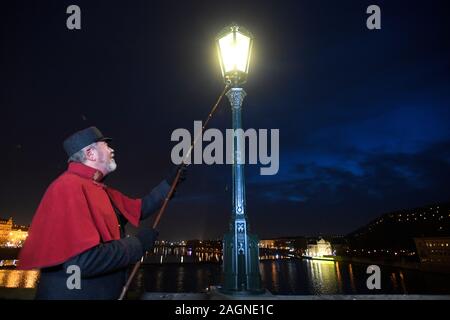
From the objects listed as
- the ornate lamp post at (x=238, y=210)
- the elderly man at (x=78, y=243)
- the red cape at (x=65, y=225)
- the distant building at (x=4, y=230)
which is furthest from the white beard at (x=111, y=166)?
the distant building at (x=4, y=230)

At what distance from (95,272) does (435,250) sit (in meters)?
150

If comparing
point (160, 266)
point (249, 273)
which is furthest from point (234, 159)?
point (160, 266)

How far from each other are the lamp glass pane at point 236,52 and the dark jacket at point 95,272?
155 inches

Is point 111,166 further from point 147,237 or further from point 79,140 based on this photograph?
point 147,237

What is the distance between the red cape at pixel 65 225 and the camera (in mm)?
2340

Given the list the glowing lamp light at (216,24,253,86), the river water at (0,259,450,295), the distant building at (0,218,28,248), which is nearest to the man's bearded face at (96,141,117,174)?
the glowing lamp light at (216,24,253,86)

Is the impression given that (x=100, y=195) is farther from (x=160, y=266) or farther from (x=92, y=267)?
(x=160, y=266)

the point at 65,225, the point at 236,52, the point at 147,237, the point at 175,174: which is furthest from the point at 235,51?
the point at 65,225

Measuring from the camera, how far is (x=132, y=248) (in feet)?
8.73

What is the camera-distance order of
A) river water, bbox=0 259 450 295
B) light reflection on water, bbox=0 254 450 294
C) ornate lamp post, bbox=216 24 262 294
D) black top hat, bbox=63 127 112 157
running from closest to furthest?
1. black top hat, bbox=63 127 112 157
2. ornate lamp post, bbox=216 24 262 294
3. river water, bbox=0 259 450 295
4. light reflection on water, bbox=0 254 450 294

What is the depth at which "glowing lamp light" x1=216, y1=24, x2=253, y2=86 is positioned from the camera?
18.1 feet

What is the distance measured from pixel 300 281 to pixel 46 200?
394ft

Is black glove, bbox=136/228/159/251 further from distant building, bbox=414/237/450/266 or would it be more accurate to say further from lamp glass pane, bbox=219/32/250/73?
distant building, bbox=414/237/450/266

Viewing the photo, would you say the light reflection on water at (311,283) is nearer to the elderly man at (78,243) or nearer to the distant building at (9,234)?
the distant building at (9,234)
